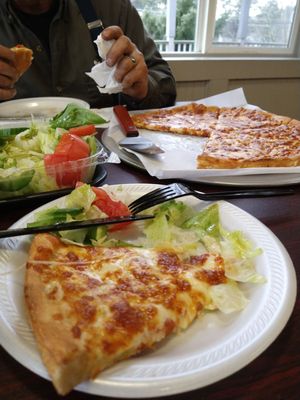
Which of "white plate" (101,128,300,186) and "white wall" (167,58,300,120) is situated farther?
"white wall" (167,58,300,120)

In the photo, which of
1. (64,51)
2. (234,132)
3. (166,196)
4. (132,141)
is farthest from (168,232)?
(64,51)

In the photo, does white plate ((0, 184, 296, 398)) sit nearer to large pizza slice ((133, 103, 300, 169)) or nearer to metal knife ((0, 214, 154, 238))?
metal knife ((0, 214, 154, 238))

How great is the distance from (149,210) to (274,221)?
0.34m

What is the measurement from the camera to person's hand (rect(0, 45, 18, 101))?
163 cm

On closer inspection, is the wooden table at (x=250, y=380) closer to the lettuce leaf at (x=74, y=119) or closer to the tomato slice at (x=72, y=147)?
the tomato slice at (x=72, y=147)

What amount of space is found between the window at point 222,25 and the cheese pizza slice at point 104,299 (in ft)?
11.0

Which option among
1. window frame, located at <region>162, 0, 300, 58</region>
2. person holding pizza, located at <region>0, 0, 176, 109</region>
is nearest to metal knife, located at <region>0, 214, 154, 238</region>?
person holding pizza, located at <region>0, 0, 176, 109</region>

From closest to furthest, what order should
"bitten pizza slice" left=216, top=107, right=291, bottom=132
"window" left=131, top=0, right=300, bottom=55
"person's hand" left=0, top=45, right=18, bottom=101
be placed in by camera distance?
"person's hand" left=0, top=45, right=18, bottom=101, "bitten pizza slice" left=216, top=107, right=291, bottom=132, "window" left=131, top=0, right=300, bottom=55

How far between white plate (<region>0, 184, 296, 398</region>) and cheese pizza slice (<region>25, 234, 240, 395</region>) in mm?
20

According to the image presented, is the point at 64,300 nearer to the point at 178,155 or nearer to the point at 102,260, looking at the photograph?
the point at 102,260

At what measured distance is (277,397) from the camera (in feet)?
1.57

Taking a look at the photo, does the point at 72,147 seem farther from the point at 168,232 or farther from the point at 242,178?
the point at 242,178

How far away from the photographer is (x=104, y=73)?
5.69 feet

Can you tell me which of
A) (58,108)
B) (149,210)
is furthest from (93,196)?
(58,108)
